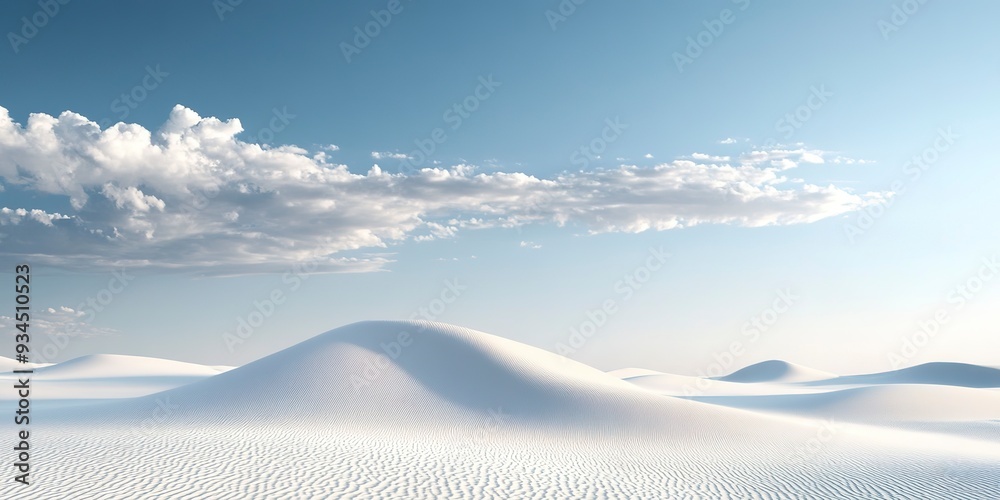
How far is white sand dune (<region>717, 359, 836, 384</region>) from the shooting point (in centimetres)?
9056

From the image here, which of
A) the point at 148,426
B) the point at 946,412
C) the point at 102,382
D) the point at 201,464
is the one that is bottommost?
the point at 946,412

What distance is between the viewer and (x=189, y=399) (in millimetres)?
26578

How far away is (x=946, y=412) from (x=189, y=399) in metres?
40.4

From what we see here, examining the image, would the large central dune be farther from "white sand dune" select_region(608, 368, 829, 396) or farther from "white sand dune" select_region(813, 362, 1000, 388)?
"white sand dune" select_region(813, 362, 1000, 388)

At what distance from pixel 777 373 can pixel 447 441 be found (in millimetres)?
85962

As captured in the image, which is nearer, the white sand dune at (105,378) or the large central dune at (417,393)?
the large central dune at (417,393)

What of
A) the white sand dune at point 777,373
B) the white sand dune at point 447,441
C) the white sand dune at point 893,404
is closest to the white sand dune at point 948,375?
the white sand dune at point 777,373

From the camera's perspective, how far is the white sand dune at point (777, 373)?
297ft

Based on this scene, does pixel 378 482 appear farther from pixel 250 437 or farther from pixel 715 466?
pixel 715 466

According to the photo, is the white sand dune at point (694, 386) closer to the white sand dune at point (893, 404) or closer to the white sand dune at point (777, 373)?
the white sand dune at point (777, 373)

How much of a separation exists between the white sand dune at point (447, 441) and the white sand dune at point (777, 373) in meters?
66.4

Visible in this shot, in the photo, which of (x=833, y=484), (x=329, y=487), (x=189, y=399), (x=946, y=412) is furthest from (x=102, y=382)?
(x=946, y=412)

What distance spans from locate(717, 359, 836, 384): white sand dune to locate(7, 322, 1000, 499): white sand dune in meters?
66.4

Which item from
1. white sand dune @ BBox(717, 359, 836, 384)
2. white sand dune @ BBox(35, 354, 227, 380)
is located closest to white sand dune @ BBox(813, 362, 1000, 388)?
white sand dune @ BBox(717, 359, 836, 384)
